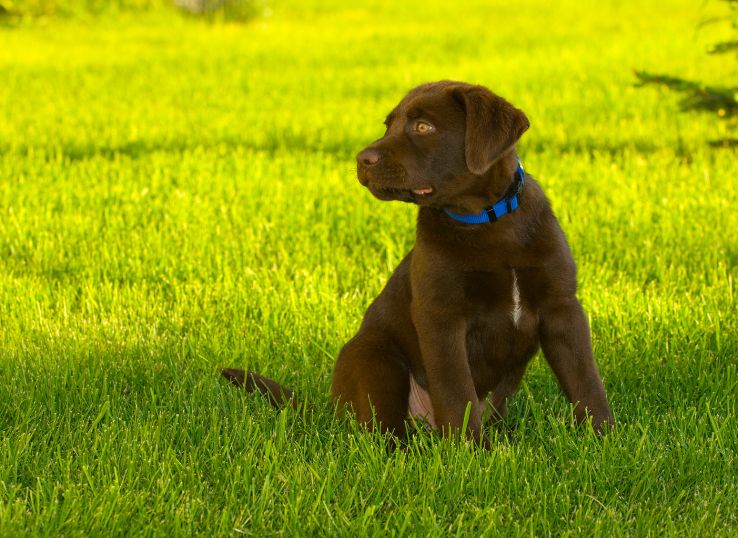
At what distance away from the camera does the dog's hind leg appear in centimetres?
404

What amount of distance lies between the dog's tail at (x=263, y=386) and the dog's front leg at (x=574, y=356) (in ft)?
3.28

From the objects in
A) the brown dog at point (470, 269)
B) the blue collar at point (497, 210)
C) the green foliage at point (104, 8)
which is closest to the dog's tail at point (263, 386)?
the brown dog at point (470, 269)

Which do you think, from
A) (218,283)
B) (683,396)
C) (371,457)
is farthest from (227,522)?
(218,283)

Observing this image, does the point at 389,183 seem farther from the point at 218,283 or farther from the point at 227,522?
the point at 218,283

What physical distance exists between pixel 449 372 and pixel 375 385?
0.34 metres

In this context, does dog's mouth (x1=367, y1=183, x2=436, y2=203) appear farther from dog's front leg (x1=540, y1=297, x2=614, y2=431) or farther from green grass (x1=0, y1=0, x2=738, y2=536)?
green grass (x1=0, y1=0, x2=738, y2=536)

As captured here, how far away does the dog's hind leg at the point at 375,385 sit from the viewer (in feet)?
13.3

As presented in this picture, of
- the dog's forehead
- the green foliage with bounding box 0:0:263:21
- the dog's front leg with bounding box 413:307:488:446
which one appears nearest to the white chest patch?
the dog's front leg with bounding box 413:307:488:446

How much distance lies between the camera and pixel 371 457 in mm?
3703

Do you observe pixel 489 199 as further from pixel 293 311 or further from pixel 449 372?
pixel 293 311

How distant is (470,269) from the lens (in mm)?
3852

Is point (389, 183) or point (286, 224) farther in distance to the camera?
point (286, 224)

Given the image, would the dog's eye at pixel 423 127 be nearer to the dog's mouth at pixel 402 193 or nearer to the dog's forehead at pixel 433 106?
the dog's forehead at pixel 433 106

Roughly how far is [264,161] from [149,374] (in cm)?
449
